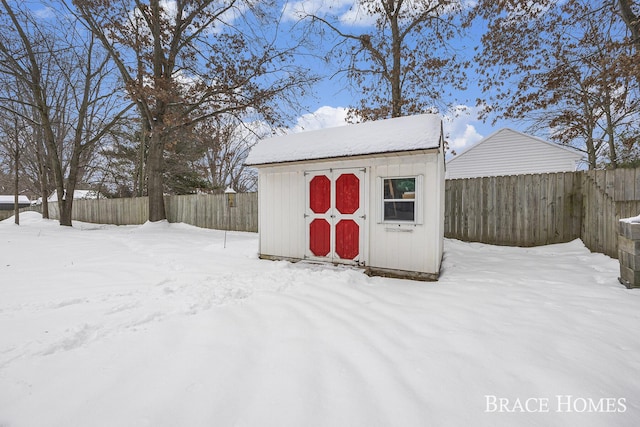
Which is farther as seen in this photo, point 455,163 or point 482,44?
point 455,163

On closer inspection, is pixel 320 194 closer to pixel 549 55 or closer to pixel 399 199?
pixel 399 199

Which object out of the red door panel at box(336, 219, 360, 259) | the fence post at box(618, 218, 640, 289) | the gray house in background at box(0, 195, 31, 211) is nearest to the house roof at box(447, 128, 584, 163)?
the fence post at box(618, 218, 640, 289)

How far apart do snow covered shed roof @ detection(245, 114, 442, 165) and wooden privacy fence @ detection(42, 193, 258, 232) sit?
406 cm

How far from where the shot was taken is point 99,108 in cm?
1499

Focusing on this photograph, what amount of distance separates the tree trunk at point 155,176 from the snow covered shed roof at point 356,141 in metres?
7.99

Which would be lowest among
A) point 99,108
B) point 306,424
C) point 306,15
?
point 306,424

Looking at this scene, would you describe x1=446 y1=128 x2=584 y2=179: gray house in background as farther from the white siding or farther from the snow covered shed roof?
the white siding

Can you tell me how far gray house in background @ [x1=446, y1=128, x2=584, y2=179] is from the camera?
1395 centimetres

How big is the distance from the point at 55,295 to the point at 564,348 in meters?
5.57

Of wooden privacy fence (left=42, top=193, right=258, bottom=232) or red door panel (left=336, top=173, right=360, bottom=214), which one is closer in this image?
red door panel (left=336, top=173, right=360, bottom=214)

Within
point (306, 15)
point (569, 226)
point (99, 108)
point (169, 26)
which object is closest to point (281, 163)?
point (569, 226)

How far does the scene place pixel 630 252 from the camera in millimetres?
3777

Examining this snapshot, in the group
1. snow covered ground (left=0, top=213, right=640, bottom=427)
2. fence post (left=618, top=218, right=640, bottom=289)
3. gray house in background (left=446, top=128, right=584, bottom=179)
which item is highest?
gray house in background (left=446, top=128, right=584, bottom=179)

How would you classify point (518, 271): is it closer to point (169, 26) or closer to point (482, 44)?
point (482, 44)
